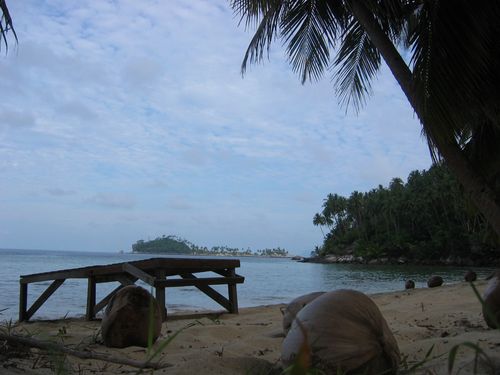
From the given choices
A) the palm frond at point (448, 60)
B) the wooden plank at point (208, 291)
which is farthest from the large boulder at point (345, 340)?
the wooden plank at point (208, 291)

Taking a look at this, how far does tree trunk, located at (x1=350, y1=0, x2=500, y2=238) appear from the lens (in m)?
3.76

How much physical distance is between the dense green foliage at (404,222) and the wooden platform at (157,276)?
52943 millimetres

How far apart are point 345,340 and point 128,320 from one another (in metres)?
2.76

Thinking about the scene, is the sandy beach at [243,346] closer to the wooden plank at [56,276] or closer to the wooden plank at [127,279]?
the wooden plank at [127,279]

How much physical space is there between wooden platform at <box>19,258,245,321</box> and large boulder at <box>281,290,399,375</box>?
182 inches

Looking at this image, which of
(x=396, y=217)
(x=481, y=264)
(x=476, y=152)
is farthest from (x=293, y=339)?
(x=396, y=217)

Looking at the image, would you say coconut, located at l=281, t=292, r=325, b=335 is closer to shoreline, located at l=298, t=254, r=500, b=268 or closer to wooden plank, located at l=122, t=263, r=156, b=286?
wooden plank, located at l=122, t=263, r=156, b=286

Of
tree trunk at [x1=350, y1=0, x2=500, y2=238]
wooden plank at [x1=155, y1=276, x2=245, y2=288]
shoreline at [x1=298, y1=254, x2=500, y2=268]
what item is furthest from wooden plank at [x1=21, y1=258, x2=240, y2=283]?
shoreline at [x1=298, y1=254, x2=500, y2=268]

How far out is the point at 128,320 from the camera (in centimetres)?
479

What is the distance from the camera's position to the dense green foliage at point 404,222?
223 ft

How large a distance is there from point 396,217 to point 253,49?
77.8 metres

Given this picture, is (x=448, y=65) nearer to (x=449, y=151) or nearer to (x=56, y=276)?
(x=449, y=151)

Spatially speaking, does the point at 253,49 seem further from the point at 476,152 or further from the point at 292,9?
the point at 476,152

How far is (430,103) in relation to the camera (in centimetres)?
411
